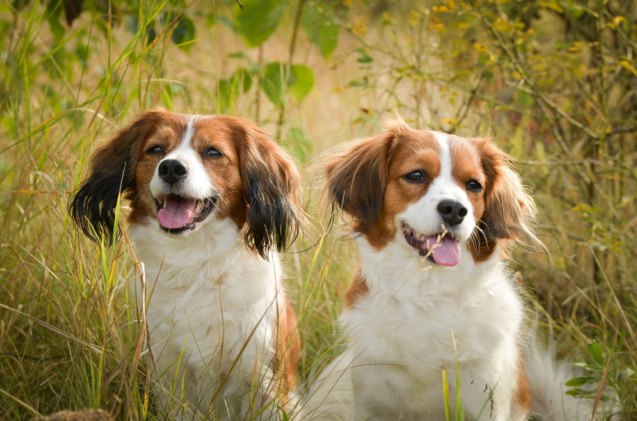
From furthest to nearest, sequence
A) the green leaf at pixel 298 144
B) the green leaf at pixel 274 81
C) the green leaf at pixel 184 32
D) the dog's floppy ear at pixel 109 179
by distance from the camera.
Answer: the green leaf at pixel 298 144 < the green leaf at pixel 274 81 < the green leaf at pixel 184 32 < the dog's floppy ear at pixel 109 179

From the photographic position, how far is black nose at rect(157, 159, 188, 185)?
9.61 ft

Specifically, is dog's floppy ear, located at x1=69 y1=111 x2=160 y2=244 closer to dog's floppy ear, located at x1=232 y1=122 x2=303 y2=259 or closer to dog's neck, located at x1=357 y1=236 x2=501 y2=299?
dog's floppy ear, located at x1=232 y1=122 x2=303 y2=259

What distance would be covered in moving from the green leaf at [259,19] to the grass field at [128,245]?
0.82 feet

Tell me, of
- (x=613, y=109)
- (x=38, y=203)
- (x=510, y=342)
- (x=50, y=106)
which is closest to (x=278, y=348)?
(x=510, y=342)

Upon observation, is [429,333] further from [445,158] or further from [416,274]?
[445,158]

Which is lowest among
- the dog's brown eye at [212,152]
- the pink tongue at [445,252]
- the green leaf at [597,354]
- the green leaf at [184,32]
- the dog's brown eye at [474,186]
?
the green leaf at [597,354]

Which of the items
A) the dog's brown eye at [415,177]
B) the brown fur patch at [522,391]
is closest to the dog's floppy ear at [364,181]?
the dog's brown eye at [415,177]

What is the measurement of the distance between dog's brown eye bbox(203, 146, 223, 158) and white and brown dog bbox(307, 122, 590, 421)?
549 millimetres

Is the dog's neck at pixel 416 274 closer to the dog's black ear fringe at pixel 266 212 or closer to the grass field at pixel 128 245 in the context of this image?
the grass field at pixel 128 245

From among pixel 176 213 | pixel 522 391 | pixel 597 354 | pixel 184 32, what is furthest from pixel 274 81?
pixel 597 354

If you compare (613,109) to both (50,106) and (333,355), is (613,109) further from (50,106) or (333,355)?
(50,106)

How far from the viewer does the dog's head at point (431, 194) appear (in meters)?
2.88

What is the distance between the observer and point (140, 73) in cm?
352

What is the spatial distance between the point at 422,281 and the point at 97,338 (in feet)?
4.08
